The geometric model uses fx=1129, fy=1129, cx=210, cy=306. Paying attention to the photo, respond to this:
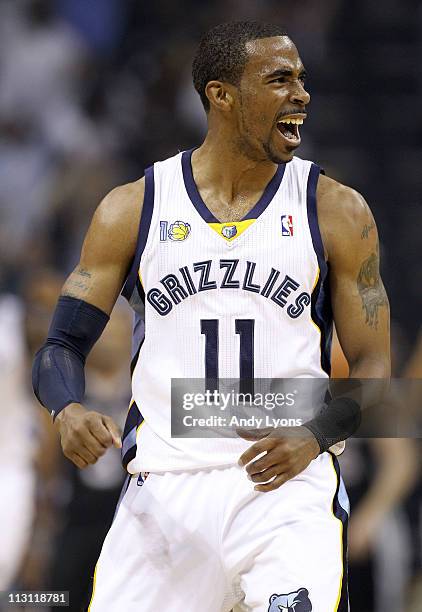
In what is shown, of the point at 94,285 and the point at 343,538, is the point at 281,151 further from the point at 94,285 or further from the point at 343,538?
the point at 343,538

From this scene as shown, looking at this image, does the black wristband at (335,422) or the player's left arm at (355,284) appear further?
the player's left arm at (355,284)

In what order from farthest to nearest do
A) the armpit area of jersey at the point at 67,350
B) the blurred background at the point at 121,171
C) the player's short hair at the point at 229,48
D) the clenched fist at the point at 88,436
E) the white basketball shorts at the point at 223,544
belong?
the blurred background at the point at 121,171 < the player's short hair at the point at 229,48 < the armpit area of jersey at the point at 67,350 < the white basketball shorts at the point at 223,544 < the clenched fist at the point at 88,436

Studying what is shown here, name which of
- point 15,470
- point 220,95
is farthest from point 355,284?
point 15,470

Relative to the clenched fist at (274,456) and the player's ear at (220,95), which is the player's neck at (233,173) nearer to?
the player's ear at (220,95)

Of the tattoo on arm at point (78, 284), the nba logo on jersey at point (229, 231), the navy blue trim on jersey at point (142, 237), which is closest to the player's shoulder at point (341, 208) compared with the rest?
the nba logo on jersey at point (229, 231)

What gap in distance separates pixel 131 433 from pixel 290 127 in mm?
1052

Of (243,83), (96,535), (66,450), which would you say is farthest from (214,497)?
(96,535)

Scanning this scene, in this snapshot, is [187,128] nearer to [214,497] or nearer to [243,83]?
[243,83]

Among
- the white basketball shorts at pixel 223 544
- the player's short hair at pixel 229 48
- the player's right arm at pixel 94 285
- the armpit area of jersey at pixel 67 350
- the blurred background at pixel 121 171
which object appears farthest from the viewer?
the blurred background at pixel 121 171

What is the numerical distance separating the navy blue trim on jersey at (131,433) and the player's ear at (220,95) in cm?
97

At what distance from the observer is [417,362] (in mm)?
5387

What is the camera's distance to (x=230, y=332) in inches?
129

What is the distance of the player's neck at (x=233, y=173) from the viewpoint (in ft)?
11.5

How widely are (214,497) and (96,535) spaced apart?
2213 mm
